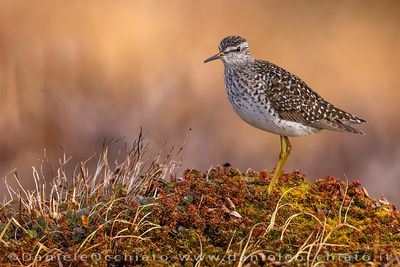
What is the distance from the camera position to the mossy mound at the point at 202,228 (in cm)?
654

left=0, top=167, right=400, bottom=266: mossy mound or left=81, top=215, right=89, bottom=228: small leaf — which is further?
left=81, top=215, right=89, bottom=228: small leaf

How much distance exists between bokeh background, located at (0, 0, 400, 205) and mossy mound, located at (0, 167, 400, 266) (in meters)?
4.80

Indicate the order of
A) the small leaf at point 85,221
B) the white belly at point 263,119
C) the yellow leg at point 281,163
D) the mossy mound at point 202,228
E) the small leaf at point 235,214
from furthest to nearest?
the white belly at point 263,119, the yellow leg at point 281,163, the small leaf at point 235,214, the small leaf at point 85,221, the mossy mound at point 202,228

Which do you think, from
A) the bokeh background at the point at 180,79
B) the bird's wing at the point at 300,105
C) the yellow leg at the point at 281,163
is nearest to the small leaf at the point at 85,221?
the yellow leg at the point at 281,163

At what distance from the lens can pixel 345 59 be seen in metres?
14.6

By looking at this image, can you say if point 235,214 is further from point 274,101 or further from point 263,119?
point 274,101

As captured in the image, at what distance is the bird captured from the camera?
29.7 feet

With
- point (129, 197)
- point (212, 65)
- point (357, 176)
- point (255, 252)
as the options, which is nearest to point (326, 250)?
point (255, 252)

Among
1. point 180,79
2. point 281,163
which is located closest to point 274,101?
point 281,163

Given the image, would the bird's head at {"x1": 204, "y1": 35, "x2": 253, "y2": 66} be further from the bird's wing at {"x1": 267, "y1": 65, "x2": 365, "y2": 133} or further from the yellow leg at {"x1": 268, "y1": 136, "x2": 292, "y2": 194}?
the yellow leg at {"x1": 268, "y1": 136, "x2": 292, "y2": 194}

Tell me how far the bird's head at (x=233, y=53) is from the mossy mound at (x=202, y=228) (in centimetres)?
197

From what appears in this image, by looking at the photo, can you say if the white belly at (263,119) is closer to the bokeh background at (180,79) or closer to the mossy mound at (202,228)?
the mossy mound at (202,228)

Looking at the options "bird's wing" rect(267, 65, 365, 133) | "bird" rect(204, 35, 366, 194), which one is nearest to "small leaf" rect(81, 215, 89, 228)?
"bird" rect(204, 35, 366, 194)

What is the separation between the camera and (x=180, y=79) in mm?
13789
